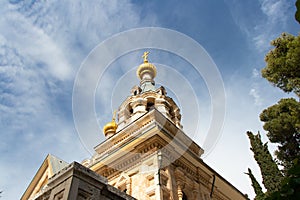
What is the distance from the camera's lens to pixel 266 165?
1302cm

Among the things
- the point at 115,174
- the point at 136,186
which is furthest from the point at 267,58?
the point at 115,174

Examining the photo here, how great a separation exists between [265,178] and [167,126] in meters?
5.65

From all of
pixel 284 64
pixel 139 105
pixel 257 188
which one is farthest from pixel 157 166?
pixel 139 105

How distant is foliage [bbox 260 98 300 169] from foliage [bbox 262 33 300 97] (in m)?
1.06

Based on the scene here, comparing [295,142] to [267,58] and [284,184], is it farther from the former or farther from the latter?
[284,184]

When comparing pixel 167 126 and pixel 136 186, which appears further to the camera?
pixel 167 126

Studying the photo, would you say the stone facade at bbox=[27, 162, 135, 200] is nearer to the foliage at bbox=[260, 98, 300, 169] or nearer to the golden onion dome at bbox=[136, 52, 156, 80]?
the foliage at bbox=[260, 98, 300, 169]

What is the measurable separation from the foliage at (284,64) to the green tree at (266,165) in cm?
389

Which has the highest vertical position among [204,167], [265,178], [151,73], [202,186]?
[151,73]

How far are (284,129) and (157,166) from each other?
18.0 feet

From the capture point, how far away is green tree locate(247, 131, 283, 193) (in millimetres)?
12390

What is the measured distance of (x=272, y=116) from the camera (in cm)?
1195

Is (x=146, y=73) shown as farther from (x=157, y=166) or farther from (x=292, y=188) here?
(x=292, y=188)

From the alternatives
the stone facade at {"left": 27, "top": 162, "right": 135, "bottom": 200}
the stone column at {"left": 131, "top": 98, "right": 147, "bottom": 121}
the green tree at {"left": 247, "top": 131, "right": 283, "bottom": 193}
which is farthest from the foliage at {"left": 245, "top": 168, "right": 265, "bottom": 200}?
the stone facade at {"left": 27, "top": 162, "right": 135, "bottom": 200}
